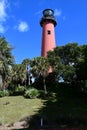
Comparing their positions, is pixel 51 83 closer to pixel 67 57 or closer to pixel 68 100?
pixel 67 57

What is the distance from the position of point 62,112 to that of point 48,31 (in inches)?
1041

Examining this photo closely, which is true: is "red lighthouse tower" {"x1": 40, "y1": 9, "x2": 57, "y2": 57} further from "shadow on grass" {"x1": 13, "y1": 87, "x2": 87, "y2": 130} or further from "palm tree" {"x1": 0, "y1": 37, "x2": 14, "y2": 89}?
"palm tree" {"x1": 0, "y1": 37, "x2": 14, "y2": 89}

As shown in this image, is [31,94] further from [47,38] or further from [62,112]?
[47,38]

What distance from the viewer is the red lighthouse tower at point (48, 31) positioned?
179ft

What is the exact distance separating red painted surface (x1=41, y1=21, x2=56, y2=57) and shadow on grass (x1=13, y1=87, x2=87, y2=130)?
11.1m

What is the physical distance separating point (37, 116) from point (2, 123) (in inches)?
153

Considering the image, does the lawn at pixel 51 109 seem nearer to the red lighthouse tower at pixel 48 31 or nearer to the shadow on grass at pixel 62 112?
the shadow on grass at pixel 62 112

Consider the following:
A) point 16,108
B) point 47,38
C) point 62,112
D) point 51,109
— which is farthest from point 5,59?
point 47,38

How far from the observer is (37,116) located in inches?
1189

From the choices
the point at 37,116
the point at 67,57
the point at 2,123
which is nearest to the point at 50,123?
the point at 37,116

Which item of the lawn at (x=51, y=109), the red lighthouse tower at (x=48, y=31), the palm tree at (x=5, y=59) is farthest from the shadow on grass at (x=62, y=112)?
the red lighthouse tower at (x=48, y=31)

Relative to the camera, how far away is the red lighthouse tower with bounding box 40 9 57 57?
54666 millimetres

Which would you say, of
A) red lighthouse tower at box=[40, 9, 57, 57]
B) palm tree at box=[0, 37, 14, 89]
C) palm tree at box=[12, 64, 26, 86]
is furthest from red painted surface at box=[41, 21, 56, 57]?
palm tree at box=[0, 37, 14, 89]

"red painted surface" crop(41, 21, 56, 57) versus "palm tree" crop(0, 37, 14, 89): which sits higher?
"red painted surface" crop(41, 21, 56, 57)
